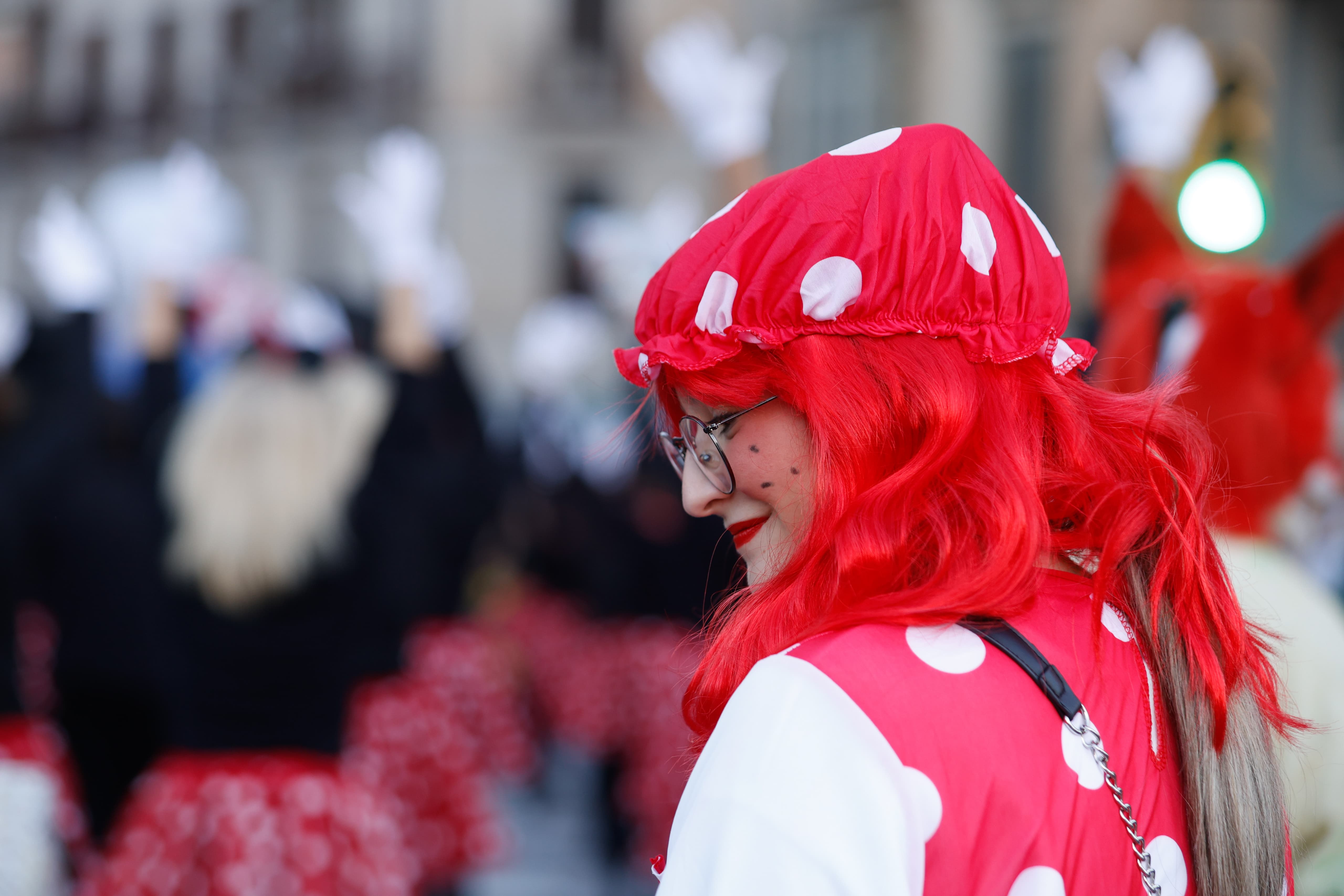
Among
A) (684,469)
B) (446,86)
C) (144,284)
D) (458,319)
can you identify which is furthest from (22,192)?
(684,469)

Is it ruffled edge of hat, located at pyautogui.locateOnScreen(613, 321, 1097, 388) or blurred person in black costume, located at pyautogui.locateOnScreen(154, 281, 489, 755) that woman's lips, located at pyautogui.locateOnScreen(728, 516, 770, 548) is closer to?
ruffled edge of hat, located at pyautogui.locateOnScreen(613, 321, 1097, 388)

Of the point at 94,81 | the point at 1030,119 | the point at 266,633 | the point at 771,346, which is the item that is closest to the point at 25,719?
the point at 266,633

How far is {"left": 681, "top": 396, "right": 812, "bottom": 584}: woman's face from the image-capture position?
1.15m

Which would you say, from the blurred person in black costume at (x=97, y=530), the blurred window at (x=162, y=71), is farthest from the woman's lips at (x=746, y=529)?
the blurred window at (x=162, y=71)

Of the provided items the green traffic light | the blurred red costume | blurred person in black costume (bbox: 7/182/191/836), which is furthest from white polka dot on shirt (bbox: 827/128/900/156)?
blurred person in black costume (bbox: 7/182/191/836)

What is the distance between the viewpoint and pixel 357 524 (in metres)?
3.36

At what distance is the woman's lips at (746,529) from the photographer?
3.97ft

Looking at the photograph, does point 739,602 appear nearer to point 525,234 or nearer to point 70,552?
point 70,552

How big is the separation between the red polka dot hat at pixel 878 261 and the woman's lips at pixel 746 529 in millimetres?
167

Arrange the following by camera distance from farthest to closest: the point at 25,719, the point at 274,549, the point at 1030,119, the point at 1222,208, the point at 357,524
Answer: the point at 1030,119 → the point at 25,719 → the point at 357,524 → the point at 274,549 → the point at 1222,208

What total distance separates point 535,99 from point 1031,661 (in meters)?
19.9

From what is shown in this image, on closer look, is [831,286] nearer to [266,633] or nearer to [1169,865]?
[1169,865]

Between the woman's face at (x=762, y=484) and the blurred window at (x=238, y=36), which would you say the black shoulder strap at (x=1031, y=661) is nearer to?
the woman's face at (x=762, y=484)

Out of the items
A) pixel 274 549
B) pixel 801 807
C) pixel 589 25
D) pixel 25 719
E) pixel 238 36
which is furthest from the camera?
pixel 238 36
